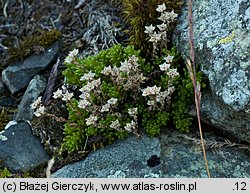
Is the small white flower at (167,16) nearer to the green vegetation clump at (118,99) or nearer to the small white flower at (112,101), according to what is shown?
the green vegetation clump at (118,99)

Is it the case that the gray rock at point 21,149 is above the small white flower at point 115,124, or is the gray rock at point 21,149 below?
below

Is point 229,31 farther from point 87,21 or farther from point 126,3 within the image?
point 87,21

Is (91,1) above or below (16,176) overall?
above

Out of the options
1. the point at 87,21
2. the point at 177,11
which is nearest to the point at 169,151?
the point at 177,11

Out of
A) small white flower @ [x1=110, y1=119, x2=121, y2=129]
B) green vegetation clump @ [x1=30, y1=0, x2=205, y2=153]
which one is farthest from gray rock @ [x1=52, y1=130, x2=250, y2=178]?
small white flower @ [x1=110, y1=119, x2=121, y2=129]

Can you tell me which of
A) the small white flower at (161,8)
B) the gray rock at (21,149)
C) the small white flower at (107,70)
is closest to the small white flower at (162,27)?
the small white flower at (161,8)

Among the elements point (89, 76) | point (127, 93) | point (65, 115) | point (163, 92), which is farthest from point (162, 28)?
point (65, 115)

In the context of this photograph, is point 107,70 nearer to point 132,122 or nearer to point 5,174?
point 132,122
